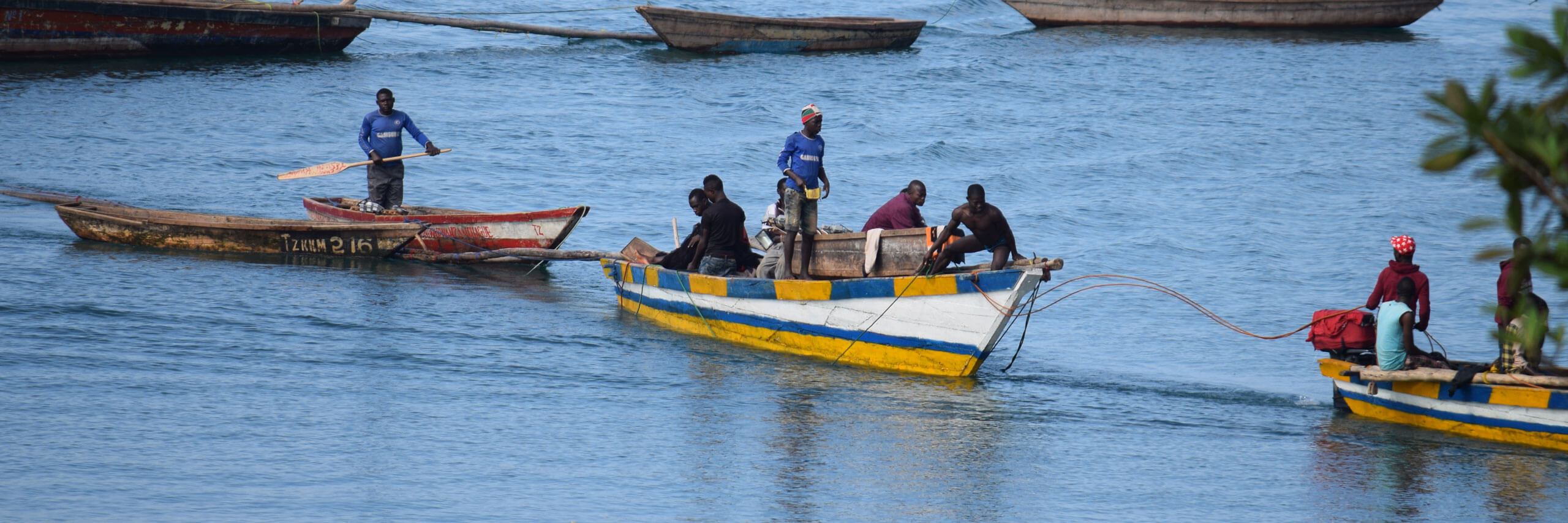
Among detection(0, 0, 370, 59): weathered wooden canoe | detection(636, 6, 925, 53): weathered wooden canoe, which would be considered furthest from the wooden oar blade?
detection(636, 6, 925, 53): weathered wooden canoe

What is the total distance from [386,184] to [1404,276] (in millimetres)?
11061

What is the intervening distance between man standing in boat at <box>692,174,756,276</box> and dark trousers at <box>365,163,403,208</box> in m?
4.79

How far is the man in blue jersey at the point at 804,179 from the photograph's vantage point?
433 inches

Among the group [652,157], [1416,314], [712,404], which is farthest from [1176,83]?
[712,404]

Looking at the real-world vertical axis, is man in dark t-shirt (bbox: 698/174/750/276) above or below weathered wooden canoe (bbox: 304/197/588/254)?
above

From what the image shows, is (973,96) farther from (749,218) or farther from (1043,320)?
(1043,320)

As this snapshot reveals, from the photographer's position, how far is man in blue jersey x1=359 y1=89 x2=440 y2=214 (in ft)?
49.3

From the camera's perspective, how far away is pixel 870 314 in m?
11.3

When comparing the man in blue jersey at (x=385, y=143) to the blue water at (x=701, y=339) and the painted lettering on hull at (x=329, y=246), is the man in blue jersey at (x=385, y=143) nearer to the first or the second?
the painted lettering on hull at (x=329, y=246)

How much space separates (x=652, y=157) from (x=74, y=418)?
14824 millimetres

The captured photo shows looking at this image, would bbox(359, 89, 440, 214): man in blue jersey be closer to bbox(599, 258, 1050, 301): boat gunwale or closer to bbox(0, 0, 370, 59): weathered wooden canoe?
bbox(599, 258, 1050, 301): boat gunwale

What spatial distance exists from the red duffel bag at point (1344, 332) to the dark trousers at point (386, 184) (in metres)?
10.2

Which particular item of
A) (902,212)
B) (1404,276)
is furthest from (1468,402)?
(902,212)

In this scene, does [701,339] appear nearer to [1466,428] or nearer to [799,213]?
[799,213]
